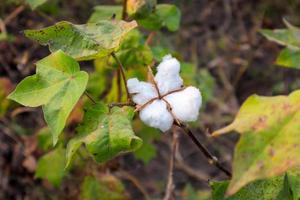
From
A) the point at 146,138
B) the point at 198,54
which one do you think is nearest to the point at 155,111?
the point at 146,138

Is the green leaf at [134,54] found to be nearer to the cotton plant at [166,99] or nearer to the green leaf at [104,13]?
the green leaf at [104,13]

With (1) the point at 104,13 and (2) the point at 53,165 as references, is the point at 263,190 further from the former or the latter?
(2) the point at 53,165

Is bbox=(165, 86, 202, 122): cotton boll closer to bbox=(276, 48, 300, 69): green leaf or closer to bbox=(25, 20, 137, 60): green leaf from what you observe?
bbox=(25, 20, 137, 60): green leaf

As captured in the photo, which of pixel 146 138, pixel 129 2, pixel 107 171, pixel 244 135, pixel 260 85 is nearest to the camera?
pixel 244 135

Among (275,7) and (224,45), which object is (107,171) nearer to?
(224,45)

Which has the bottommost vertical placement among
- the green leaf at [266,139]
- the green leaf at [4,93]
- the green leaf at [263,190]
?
the green leaf at [4,93]

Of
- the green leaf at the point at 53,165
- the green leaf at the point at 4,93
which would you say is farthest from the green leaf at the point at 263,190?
the green leaf at the point at 4,93

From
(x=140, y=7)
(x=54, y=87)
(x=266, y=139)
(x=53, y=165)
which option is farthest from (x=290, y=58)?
(x=53, y=165)
